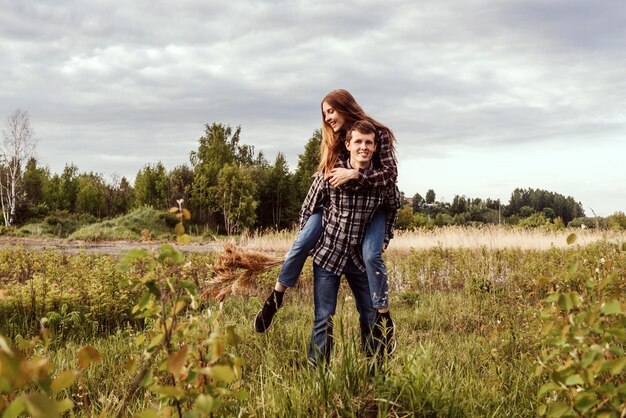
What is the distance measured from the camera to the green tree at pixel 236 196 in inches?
1216

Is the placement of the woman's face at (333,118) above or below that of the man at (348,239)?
above

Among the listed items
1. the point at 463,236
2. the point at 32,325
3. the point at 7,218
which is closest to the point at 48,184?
the point at 7,218

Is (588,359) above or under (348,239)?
under

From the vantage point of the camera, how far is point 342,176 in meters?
3.62

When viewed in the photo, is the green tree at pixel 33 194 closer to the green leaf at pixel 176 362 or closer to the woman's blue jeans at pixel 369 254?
the woman's blue jeans at pixel 369 254

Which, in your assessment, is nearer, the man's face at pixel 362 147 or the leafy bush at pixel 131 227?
the man's face at pixel 362 147

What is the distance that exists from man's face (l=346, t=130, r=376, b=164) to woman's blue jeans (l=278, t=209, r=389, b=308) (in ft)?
1.27

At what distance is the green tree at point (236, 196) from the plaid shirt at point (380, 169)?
26824 mm

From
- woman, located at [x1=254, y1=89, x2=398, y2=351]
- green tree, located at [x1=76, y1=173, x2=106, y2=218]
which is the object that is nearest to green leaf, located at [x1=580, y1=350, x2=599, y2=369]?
woman, located at [x1=254, y1=89, x2=398, y2=351]

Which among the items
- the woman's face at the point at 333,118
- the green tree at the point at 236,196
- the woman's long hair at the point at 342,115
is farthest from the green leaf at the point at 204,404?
the green tree at the point at 236,196

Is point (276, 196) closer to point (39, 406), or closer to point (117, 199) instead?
point (117, 199)

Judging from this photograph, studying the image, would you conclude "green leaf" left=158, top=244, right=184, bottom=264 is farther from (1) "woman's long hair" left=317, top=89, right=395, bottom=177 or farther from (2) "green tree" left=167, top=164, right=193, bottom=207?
(2) "green tree" left=167, top=164, right=193, bottom=207

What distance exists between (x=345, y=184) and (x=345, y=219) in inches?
9.2

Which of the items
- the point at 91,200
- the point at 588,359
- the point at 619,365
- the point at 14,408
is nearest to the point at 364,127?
the point at 588,359
